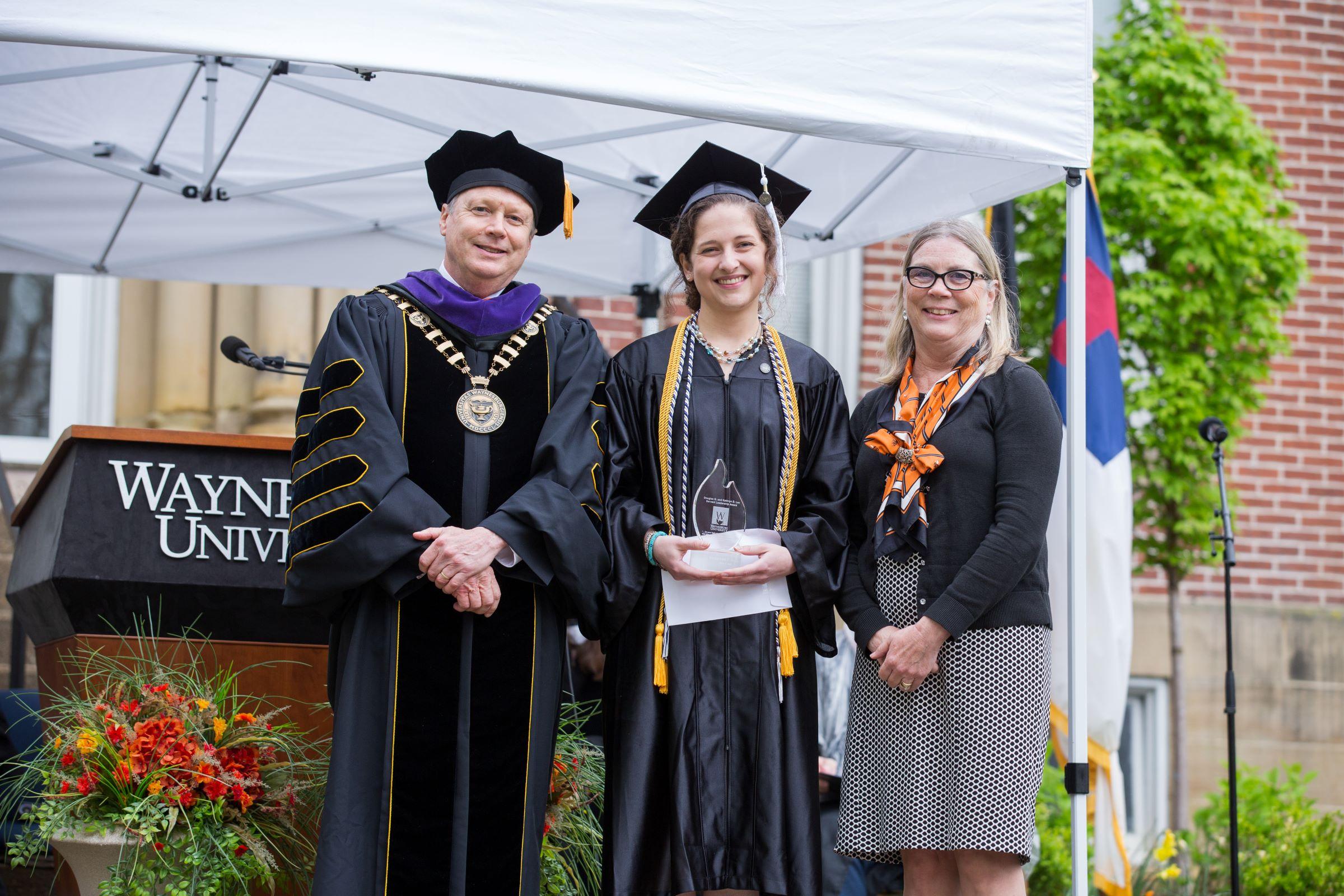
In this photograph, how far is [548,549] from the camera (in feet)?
10.6

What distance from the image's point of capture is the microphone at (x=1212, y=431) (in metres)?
5.13

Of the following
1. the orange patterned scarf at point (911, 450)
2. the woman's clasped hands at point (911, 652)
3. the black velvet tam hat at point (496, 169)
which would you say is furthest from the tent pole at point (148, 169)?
the woman's clasped hands at point (911, 652)

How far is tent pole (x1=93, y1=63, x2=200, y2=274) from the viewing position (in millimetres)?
4773

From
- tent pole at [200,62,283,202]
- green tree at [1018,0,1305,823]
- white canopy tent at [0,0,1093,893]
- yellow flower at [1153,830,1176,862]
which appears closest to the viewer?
white canopy tent at [0,0,1093,893]

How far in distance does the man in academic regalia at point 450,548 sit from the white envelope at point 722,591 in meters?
0.21

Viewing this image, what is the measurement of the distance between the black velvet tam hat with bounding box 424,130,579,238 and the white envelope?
3.06 ft

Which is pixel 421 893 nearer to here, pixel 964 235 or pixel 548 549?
pixel 548 549

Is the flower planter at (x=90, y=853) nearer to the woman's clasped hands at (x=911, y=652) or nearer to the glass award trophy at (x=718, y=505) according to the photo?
the glass award trophy at (x=718, y=505)

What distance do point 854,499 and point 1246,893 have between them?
3548 mm

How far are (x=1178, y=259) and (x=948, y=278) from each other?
3599 millimetres

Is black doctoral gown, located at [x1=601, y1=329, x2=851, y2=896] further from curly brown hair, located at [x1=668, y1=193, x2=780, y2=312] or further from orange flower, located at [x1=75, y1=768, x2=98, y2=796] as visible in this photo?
orange flower, located at [x1=75, y1=768, x2=98, y2=796]

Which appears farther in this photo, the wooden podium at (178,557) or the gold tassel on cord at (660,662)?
the wooden podium at (178,557)

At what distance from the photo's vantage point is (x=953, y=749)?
3.19 metres

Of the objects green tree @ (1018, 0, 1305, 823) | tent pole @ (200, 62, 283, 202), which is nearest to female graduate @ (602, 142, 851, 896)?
tent pole @ (200, 62, 283, 202)
